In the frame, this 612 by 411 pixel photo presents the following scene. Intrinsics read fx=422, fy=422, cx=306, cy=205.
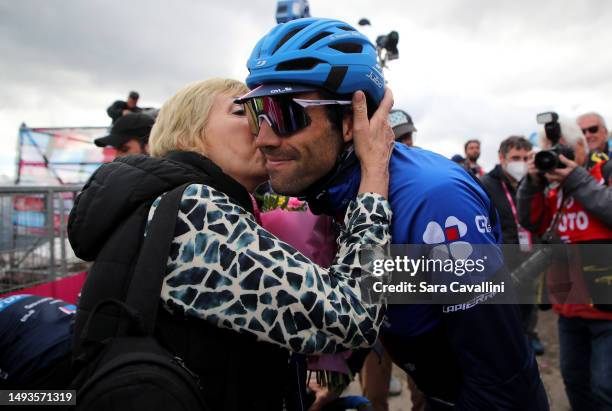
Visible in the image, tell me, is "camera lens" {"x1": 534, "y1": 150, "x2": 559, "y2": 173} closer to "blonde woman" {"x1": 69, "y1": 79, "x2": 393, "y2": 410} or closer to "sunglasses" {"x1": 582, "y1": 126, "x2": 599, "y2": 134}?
"sunglasses" {"x1": 582, "y1": 126, "x2": 599, "y2": 134}

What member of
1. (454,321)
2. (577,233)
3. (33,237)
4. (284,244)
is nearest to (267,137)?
(284,244)

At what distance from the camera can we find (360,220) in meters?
1.44

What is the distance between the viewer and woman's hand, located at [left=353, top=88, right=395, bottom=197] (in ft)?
4.99

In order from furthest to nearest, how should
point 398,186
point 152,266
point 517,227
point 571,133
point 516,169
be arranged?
point 516,169
point 517,227
point 571,133
point 398,186
point 152,266

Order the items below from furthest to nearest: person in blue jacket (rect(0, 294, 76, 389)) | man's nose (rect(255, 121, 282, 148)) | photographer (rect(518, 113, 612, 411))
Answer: photographer (rect(518, 113, 612, 411)), person in blue jacket (rect(0, 294, 76, 389)), man's nose (rect(255, 121, 282, 148))

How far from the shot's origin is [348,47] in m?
1.70

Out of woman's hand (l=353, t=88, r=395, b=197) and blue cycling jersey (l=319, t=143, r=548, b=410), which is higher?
woman's hand (l=353, t=88, r=395, b=197)

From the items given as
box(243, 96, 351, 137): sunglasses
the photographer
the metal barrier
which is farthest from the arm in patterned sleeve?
the metal barrier

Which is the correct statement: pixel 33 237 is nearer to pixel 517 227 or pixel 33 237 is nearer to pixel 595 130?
pixel 517 227

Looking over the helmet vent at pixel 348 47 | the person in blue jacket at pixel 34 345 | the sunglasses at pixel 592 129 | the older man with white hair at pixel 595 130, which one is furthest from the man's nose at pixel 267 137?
the sunglasses at pixel 592 129

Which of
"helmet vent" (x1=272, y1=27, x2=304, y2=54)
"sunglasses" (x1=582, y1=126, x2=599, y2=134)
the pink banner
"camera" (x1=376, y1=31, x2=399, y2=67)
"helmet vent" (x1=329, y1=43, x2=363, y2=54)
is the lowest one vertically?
the pink banner

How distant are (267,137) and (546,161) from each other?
93.0 inches

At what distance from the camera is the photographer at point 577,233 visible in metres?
2.84

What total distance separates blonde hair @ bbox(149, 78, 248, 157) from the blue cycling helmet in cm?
17
